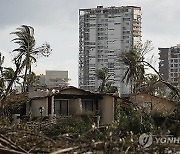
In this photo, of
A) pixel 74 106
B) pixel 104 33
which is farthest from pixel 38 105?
pixel 104 33

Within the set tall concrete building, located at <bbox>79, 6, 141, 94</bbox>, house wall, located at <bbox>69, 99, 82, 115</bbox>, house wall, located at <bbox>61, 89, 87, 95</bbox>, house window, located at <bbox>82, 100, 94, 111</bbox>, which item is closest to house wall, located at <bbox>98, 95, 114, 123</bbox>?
house window, located at <bbox>82, 100, 94, 111</bbox>

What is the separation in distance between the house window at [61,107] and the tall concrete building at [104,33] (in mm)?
38053

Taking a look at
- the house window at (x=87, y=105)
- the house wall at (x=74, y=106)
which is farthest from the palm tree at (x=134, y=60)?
the house wall at (x=74, y=106)

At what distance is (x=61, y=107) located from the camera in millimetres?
26484

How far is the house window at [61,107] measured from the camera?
1035 inches

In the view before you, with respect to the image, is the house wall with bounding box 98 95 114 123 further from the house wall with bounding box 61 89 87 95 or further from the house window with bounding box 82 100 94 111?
the house wall with bounding box 61 89 87 95

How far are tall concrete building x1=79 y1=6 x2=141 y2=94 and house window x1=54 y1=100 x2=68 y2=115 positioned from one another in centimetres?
3805

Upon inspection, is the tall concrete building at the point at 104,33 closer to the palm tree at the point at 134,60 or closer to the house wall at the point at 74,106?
the palm tree at the point at 134,60

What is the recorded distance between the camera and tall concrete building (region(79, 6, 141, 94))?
6888 cm

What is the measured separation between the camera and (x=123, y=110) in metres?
26.1

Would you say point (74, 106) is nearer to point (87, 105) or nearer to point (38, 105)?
point (87, 105)

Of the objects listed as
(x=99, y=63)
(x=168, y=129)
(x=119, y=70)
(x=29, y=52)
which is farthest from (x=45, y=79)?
(x=168, y=129)

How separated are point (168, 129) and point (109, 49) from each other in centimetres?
6600

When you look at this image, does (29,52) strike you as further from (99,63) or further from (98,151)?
(99,63)
